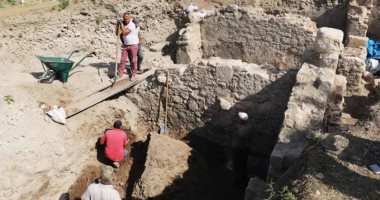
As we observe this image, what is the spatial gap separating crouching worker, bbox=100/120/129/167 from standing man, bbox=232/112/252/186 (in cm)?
200

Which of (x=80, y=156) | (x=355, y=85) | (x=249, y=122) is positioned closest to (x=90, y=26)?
(x=80, y=156)

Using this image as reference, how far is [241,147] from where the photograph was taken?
7.80 meters

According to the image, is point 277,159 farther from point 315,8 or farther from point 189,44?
point 315,8

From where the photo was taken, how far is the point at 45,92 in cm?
888

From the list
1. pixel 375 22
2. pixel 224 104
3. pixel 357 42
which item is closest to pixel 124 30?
pixel 224 104

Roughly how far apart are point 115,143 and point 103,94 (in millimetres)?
1364

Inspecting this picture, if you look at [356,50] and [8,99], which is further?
[356,50]

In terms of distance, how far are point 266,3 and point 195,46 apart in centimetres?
321

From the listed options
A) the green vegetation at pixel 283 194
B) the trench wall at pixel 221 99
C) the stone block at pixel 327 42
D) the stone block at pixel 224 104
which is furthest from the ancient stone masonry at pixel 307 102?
the stone block at pixel 224 104

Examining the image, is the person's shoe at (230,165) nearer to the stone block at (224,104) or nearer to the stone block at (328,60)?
the stone block at (224,104)

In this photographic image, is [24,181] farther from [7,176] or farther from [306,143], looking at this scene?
[306,143]

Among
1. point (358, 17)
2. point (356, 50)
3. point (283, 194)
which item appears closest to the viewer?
point (283, 194)

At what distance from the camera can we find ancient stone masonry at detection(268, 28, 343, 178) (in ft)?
19.9

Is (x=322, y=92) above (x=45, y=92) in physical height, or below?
above
